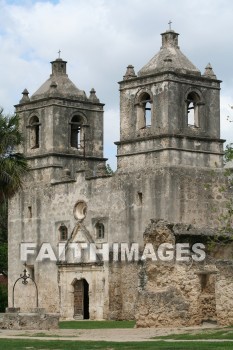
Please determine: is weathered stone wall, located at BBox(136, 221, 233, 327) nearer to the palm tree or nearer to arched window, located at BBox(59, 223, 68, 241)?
the palm tree

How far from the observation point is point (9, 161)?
141 ft

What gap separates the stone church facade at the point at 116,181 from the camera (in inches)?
1976

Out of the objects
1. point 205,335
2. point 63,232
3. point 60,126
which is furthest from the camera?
point 60,126

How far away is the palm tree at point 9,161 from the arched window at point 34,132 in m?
14.0

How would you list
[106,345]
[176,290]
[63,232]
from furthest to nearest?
[63,232] < [176,290] < [106,345]

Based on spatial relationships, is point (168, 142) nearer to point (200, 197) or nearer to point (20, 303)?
point (200, 197)

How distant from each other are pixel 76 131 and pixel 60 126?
187 centimetres

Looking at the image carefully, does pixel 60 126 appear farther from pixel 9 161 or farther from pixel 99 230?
pixel 9 161

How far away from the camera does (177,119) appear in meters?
50.9

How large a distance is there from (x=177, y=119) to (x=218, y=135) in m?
2.71

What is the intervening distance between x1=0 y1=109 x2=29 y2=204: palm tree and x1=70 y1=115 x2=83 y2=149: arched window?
47.2 feet

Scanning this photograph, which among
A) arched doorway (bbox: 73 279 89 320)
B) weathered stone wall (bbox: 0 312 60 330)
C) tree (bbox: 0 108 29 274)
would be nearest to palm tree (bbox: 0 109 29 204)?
tree (bbox: 0 108 29 274)

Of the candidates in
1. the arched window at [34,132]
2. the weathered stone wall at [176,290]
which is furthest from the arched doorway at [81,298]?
the weathered stone wall at [176,290]

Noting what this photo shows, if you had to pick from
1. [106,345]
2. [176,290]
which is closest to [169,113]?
[176,290]
